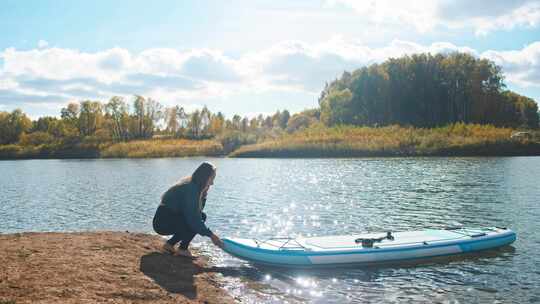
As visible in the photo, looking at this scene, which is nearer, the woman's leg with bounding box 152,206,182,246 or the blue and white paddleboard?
the woman's leg with bounding box 152,206,182,246

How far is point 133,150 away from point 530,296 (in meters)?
73.5

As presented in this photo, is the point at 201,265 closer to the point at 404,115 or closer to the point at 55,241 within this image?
the point at 55,241

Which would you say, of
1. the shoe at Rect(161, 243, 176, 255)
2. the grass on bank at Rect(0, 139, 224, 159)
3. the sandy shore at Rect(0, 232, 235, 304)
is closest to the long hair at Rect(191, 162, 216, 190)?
the shoe at Rect(161, 243, 176, 255)

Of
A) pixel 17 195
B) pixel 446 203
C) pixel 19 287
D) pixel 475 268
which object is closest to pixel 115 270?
pixel 19 287

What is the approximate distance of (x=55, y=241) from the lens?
9.59m

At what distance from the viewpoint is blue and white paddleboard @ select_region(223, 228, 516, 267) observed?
9234 mm

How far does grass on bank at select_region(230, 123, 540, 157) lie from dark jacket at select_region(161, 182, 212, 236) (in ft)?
156

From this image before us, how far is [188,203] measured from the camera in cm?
838

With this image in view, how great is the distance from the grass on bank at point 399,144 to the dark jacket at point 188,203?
47.5m

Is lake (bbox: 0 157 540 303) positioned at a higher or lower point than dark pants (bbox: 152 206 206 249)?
lower

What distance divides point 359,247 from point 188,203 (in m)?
3.74

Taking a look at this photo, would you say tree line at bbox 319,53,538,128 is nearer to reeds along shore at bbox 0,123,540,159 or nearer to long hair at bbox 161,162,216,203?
reeds along shore at bbox 0,123,540,159

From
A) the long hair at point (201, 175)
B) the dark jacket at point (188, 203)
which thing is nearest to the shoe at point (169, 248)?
the dark jacket at point (188, 203)

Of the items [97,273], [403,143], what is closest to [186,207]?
[97,273]
